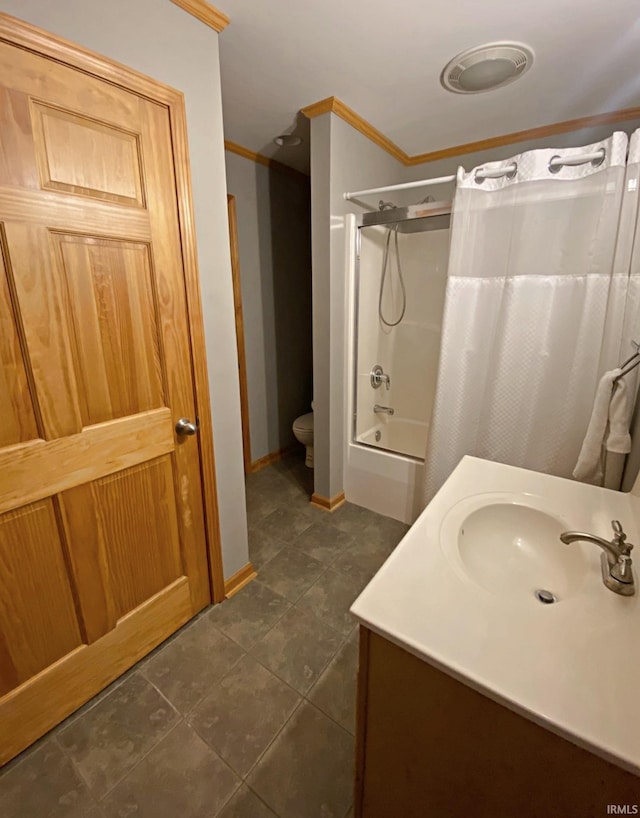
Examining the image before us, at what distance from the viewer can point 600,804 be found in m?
0.52

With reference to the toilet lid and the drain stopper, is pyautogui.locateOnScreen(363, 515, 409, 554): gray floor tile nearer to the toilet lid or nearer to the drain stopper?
the toilet lid

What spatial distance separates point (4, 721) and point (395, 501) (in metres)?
1.92

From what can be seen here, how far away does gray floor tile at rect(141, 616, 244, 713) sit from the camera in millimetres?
1338

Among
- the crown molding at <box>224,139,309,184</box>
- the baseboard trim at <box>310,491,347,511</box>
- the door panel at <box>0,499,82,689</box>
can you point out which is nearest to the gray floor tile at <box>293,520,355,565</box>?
the baseboard trim at <box>310,491,347,511</box>

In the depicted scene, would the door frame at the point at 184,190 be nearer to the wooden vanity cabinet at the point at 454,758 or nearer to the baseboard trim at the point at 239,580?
the baseboard trim at the point at 239,580

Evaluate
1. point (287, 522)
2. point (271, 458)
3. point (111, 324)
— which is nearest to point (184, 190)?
point (111, 324)

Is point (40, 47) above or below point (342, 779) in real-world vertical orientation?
above

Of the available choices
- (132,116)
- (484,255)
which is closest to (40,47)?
(132,116)

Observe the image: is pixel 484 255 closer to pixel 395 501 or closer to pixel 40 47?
pixel 395 501

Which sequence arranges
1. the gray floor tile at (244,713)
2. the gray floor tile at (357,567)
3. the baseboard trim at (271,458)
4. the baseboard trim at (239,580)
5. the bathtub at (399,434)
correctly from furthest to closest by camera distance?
the baseboard trim at (271,458) < the bathtub at (399,434) < the gray floor tile at (357,567) < the baseboard trim at (239,580) < the gray floor tile at (244,713)

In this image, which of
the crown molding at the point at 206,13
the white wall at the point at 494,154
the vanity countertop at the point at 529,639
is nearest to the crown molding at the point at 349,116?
the white wall at the point at 494,154

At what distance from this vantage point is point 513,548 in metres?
1.09

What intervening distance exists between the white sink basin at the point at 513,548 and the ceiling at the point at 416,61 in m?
1.76

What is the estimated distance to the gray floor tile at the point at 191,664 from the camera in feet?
4.39
